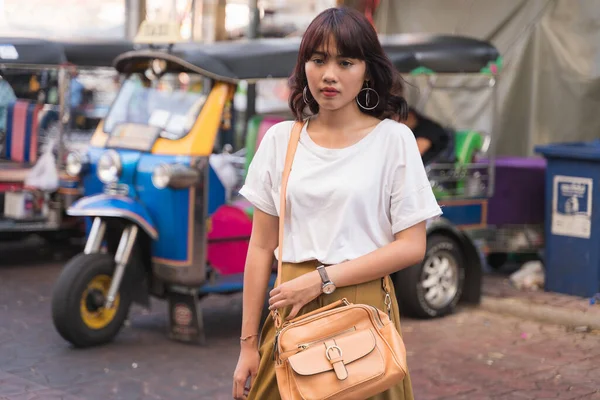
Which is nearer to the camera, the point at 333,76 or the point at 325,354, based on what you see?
the point at 325,354

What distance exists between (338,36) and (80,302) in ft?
13.9

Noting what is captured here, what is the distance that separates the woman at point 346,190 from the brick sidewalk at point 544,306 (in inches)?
195

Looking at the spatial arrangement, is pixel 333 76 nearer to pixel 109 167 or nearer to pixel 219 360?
pixel 219 360

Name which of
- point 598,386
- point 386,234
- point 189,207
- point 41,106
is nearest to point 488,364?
point 598,386

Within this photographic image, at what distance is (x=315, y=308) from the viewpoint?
2.92 meters

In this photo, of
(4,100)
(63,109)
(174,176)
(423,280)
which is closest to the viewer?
(174,176)

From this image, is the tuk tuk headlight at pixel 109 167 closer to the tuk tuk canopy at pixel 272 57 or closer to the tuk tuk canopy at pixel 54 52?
the tuk tuk canopy at pixel 272 57

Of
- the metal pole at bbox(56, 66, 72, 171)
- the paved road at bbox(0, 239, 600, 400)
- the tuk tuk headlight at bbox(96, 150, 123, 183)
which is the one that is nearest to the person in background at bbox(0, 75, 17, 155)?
the metal pole at bbox(56, 66, 72, 171)

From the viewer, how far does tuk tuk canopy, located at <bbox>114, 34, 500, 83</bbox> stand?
7.04 meters

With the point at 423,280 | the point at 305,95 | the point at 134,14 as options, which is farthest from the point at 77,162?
the point at 134,14

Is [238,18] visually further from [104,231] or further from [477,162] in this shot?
[104,231]

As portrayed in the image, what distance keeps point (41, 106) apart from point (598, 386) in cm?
659

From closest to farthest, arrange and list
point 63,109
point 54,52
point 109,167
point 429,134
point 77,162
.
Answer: point 109,167, point 77,162, point 429,134, point 63,109, point 54,52

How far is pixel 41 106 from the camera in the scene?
10438 mm
